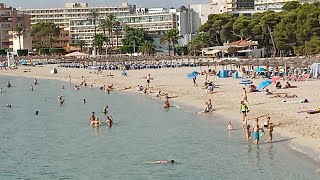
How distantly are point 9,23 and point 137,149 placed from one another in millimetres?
107996

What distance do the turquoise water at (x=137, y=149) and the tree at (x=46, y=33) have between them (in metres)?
78.7

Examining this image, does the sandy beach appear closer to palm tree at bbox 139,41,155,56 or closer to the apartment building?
palm tree at bbox 139,41,155,56

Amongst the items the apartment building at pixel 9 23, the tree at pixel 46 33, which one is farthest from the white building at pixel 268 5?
the apartment building at pixel 9 23

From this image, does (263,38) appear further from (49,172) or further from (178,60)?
(49,172)

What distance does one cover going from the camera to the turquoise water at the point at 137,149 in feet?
61.9

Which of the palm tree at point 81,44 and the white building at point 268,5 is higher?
the white building at point 268,5

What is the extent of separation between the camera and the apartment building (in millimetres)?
122625

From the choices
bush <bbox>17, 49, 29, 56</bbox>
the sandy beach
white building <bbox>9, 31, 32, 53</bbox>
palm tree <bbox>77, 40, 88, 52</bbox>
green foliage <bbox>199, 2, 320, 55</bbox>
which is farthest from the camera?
white building <bbox>9, 31, 32, 53</bbox>

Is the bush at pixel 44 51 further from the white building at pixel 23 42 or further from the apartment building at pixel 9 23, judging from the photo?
the apartment building at pixel 9 23

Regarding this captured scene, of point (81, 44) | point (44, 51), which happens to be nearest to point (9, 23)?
point (81, 44)

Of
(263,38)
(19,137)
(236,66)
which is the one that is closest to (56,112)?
(19,137)

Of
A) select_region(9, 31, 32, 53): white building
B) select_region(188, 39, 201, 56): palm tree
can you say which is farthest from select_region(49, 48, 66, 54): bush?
select_region(188, 39, 201, 56): palm tree

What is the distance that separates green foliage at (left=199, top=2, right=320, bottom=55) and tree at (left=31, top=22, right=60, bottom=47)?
34707 mm

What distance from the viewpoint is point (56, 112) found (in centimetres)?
3659
